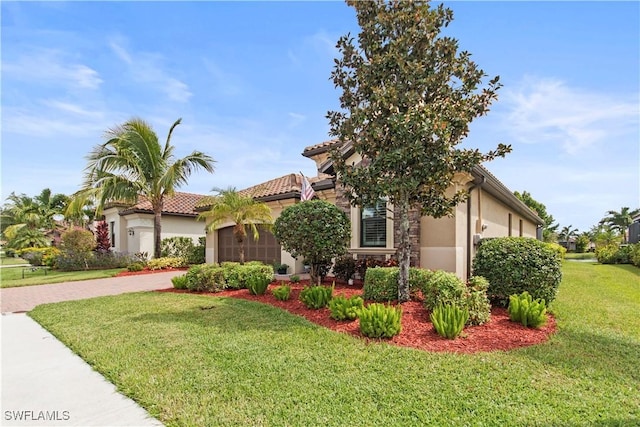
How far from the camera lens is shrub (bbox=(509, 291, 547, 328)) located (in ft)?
19.9

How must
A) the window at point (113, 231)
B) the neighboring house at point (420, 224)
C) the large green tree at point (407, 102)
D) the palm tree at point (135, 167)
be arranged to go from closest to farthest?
the large green tree at point (407, 102), the neighboring house at point (420, 224), the palm tree at point (135, 167), the window at point (113, 231)

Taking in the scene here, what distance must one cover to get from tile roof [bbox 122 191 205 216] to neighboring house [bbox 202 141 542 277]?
8.44 m

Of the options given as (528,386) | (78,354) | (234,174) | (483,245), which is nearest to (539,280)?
(483,245)

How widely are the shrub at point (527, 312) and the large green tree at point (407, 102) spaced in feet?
7.08

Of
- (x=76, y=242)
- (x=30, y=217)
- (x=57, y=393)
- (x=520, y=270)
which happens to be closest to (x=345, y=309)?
(x=520, y=270)

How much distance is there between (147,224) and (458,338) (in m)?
21.7

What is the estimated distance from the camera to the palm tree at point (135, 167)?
59.4ft

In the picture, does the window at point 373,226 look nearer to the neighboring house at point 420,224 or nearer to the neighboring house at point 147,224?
the neighboring house at point 420,224

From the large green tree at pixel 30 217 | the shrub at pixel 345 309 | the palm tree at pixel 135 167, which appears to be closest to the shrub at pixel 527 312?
the shrub at pixel 345 309

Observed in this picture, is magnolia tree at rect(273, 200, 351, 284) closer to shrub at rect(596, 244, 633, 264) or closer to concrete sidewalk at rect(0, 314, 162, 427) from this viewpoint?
concrete sidewalk at rect(0, 314, 162, 427)

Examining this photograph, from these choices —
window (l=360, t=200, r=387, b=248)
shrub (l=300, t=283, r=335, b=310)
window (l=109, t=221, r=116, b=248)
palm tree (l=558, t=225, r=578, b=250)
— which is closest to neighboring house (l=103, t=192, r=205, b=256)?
window (l=109, t=221, r=116, b=248)

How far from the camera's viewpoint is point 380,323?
18.4 ft

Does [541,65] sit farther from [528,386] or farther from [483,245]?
[528,386]

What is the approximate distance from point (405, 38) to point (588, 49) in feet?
16.6
